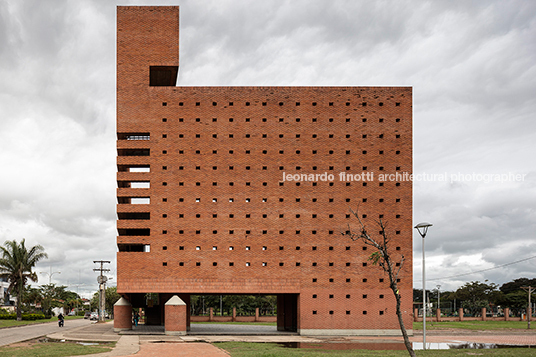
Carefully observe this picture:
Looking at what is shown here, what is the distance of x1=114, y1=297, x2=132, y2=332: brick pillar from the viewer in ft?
120

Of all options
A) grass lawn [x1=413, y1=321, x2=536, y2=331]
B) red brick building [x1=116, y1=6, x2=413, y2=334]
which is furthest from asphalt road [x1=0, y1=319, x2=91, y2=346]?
grass lawn [x1=413, y1=321, x2=536, y2=331]

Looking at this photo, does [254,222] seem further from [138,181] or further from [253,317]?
[253,317]

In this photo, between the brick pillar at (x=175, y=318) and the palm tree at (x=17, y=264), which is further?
the palm tree at (x=17, y=264)

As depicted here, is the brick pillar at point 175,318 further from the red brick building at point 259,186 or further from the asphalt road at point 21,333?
the asphalt road at point 21,333

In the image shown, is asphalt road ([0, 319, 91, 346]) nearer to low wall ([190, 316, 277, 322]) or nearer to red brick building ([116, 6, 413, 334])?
red brick building ([116, 6, 413, 334])

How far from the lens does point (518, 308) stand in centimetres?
7919

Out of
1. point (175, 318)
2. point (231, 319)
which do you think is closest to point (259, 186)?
point (175, 318)

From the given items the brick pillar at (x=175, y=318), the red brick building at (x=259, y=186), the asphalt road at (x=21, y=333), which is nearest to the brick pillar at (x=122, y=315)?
the red brick building at (x=259, y=186)

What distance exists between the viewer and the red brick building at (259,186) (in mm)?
34938

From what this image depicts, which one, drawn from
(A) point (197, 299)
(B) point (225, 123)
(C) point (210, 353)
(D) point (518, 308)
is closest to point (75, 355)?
(C) point (210, 353)

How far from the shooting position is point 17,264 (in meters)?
52.9

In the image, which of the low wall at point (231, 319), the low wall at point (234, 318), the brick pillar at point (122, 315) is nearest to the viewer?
the brick pillar at point (122, 315)

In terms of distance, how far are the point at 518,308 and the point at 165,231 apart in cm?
6778

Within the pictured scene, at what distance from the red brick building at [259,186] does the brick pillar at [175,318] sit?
1.19 meters
